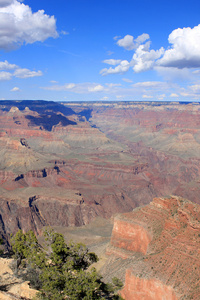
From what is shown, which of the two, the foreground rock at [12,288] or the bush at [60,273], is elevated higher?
the bush at [60,273]

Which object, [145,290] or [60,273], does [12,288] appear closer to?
[60,273]

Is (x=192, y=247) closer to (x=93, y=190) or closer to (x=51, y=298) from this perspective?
(x=51, y=298)

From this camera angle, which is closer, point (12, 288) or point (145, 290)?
point (12, 288)

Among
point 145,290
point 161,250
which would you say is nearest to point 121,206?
point 161,250

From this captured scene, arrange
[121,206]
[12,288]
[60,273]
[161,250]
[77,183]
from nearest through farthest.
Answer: [60,273]
[12,288]
[161,250]
[121,206]
[77,183]

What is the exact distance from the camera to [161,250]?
34688 millimetres

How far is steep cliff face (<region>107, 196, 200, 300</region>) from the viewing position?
1121 inches

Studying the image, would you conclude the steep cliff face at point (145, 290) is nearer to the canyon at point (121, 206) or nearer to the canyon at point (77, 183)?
the canyon at point (121, 206)

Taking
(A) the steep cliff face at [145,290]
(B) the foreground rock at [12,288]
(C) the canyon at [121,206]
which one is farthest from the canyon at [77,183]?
(A) the steep cliff face at [145,290]

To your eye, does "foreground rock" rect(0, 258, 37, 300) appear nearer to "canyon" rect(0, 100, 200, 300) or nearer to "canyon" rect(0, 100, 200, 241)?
"canyon" rect(0, 100, 200, 300)

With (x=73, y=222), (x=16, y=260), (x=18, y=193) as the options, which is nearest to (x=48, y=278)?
(x=16, y=260)

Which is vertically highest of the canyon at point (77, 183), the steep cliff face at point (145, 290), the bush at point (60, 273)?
the bush at point (60, 273)

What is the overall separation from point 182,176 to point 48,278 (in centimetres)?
13835

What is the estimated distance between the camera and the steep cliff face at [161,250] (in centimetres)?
2847
